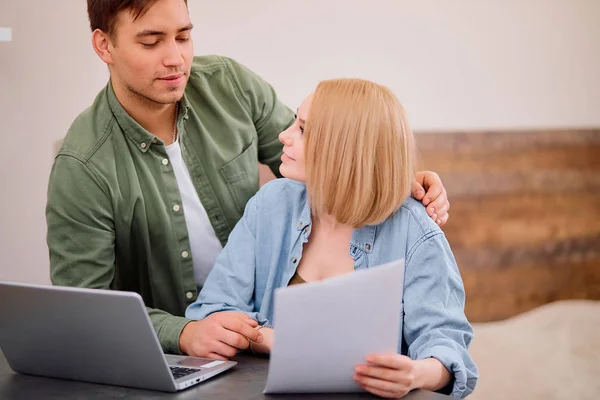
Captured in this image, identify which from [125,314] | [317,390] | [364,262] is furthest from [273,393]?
[364,262]

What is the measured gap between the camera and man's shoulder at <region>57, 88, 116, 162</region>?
164 centimetres

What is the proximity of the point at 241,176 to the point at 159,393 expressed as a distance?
0.78 metres

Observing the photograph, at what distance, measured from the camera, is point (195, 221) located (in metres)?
1.80

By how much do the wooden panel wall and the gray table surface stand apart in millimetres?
1667

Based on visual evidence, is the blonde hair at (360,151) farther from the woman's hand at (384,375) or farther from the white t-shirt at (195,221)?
the white t-shirt at (195,221)

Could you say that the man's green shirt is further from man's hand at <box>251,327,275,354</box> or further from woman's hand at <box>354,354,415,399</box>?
woman's hand at <box>354,354,415,399</box>

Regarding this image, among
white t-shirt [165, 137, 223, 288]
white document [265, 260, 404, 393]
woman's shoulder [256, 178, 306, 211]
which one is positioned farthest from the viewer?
white t-shirt [165, 137, 223, 288]

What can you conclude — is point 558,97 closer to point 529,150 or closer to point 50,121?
point 529,150

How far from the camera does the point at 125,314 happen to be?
1087 millimetres

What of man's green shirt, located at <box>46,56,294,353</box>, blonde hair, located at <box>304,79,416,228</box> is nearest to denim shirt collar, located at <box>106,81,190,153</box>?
man's green shirt, located at <box>46,56,294,353</box>

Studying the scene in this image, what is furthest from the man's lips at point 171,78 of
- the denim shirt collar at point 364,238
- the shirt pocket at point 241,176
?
the denim shirt collar at point 364,238

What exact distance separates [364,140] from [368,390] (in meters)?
0.43

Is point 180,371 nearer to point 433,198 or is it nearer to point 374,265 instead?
point 374,265

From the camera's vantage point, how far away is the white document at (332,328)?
1.01 m
